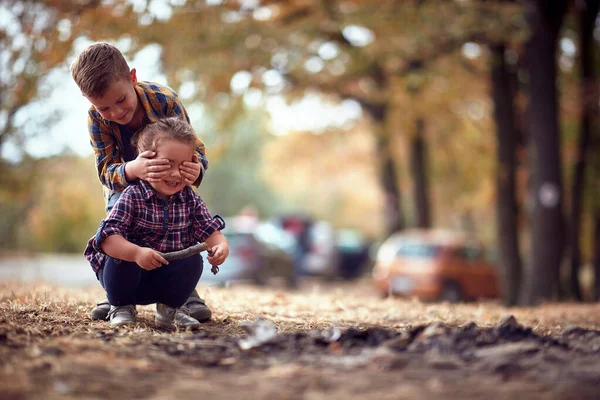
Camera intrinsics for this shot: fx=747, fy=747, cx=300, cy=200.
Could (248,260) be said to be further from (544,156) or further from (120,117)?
(120,117)

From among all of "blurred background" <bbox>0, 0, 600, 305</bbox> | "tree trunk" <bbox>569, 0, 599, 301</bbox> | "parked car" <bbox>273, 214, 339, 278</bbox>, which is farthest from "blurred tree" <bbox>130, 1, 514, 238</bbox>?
"parked car" <bbox>273, 214, 339, 278</bbox>

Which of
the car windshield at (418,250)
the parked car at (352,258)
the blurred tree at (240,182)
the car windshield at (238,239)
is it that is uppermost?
the blurred tree at (240,182)

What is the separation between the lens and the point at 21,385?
9.32 ft

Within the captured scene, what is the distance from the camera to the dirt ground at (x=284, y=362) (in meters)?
2.88

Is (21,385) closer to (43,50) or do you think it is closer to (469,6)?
(43,50)

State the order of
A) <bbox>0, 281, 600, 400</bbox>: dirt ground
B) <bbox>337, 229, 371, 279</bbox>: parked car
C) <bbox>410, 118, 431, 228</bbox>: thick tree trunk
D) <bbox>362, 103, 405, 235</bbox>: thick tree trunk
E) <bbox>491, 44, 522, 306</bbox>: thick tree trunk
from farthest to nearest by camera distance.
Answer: <bbox>337, 229, 371, 279</bbox>: parked car → <bbox>362, 103, 405, 235</bbox>: thick tree trunk → <bbox>410, 118, 431, 228</bbox>: thick tree trunk → <bbox>491, 44, 522, 306</bbox>: thick tree trunk → <bbox>0, 281, 600, 400</bbox>: dirt ground

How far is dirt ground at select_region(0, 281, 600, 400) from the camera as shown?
2.88m

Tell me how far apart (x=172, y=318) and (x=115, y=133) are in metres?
1.28

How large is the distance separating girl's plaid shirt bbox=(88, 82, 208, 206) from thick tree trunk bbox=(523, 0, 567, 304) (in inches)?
363

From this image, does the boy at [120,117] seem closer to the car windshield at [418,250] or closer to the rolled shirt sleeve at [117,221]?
the rolled shirt sleeve at [117,221]

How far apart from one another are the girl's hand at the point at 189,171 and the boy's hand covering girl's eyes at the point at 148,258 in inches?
20.1

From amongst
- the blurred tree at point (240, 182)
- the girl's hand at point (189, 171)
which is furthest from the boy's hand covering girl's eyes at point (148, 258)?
the blurred tree at point (240, 182)

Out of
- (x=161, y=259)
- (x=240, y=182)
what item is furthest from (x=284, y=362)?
(x=240, y=182)

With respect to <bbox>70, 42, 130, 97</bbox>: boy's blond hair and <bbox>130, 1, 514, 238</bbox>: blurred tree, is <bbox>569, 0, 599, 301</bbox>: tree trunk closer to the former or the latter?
<bbox>130, 1, 514, 238</bbox>: blurred tree
